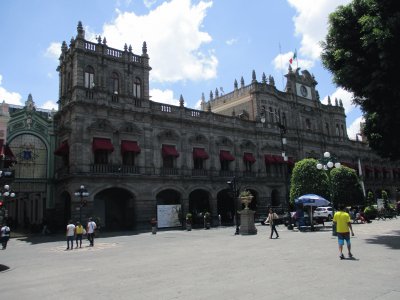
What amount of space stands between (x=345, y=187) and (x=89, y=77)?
956 inches

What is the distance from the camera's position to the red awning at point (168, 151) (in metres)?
32.5

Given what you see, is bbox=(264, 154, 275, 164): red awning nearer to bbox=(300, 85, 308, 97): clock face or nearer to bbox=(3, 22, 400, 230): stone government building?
bbox=(3, 22, 400, 230): stone government building

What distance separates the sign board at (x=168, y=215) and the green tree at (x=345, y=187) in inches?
552

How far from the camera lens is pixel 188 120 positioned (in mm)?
35125

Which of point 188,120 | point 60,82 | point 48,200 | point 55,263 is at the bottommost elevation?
point 55,263

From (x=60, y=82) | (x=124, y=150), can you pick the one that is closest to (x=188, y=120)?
(x=124, y=150)

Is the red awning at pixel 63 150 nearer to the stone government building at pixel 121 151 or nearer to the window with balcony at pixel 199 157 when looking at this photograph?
the stone government building at pixel 121 151

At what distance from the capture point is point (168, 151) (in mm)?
32625

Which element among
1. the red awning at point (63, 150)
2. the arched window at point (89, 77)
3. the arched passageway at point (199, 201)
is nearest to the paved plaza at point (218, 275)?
the red awning at point (63, 150)

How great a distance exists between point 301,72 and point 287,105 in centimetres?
747

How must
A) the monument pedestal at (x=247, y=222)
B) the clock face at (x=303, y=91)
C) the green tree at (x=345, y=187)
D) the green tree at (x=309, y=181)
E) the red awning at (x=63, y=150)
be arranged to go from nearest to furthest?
1. the monument pedestal at (x=247, y=222)
2. the red awning at (x=63, y=150)
3. the green tree at (x=309, y=181)
4. the green tree at (x=345, y=187)
5. the clock face at (x=303, y=91)

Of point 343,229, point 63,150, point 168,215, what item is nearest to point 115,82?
point 63,150

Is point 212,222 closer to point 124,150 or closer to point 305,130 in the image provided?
point 124,150

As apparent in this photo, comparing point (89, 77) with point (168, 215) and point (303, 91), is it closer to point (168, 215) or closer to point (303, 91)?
point (168, 215)
